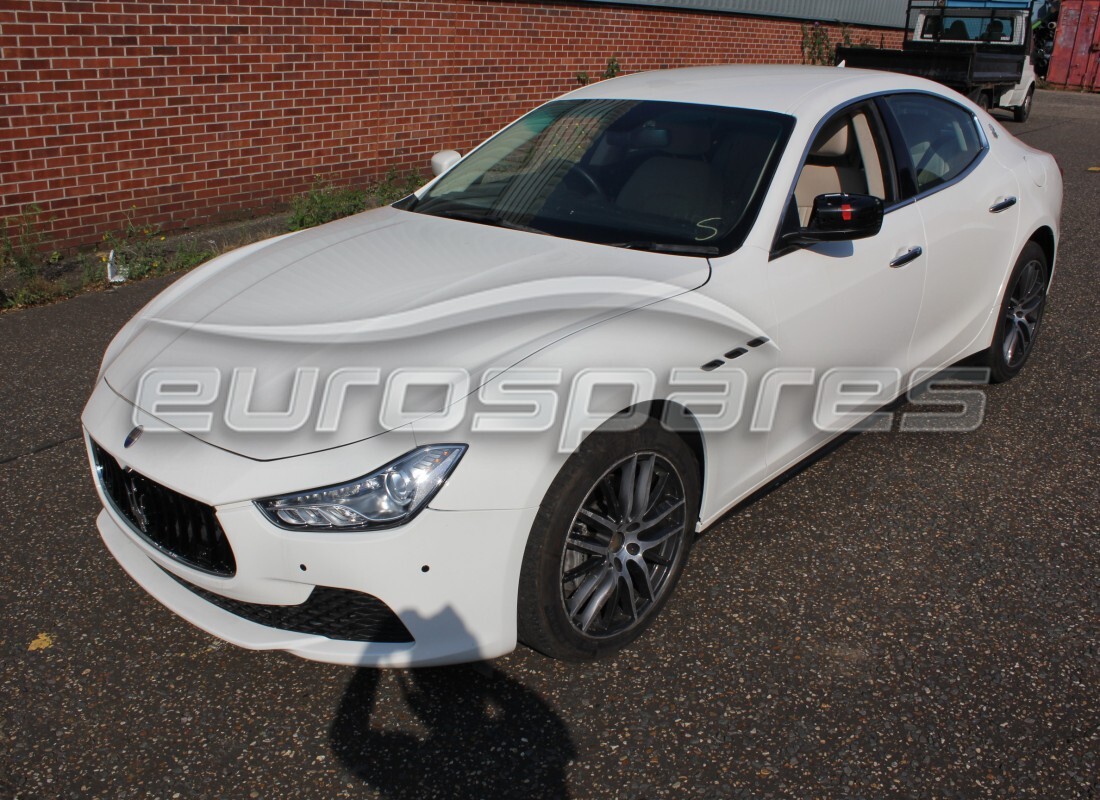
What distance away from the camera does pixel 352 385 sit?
2.67m

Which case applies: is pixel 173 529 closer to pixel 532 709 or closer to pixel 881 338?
pixel 532 709

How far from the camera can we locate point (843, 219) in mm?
3369

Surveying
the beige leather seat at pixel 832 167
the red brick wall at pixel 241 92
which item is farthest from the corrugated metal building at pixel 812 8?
the beige leather seat at pixel 832 167

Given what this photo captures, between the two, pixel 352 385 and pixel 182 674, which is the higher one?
pixel 352 385

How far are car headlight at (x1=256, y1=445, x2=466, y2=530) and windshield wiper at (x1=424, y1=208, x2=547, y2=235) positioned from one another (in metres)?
1.34

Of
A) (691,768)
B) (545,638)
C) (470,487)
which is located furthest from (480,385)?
(691,768)

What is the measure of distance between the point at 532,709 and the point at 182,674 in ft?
3.46

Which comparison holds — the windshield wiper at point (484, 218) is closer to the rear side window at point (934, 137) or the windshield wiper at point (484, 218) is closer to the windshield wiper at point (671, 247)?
the windshield wiper at point (671, 247)

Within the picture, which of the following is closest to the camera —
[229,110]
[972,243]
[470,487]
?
[470,487]

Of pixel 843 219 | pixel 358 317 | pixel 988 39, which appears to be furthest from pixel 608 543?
pixel 988 39

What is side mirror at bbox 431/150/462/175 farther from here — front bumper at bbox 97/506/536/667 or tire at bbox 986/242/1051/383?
tire at bbox 986/242/1051/383

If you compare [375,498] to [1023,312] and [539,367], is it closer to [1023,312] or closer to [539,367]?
[539,367]

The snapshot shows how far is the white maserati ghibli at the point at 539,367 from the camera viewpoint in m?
2.52

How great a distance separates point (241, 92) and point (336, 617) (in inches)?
258
